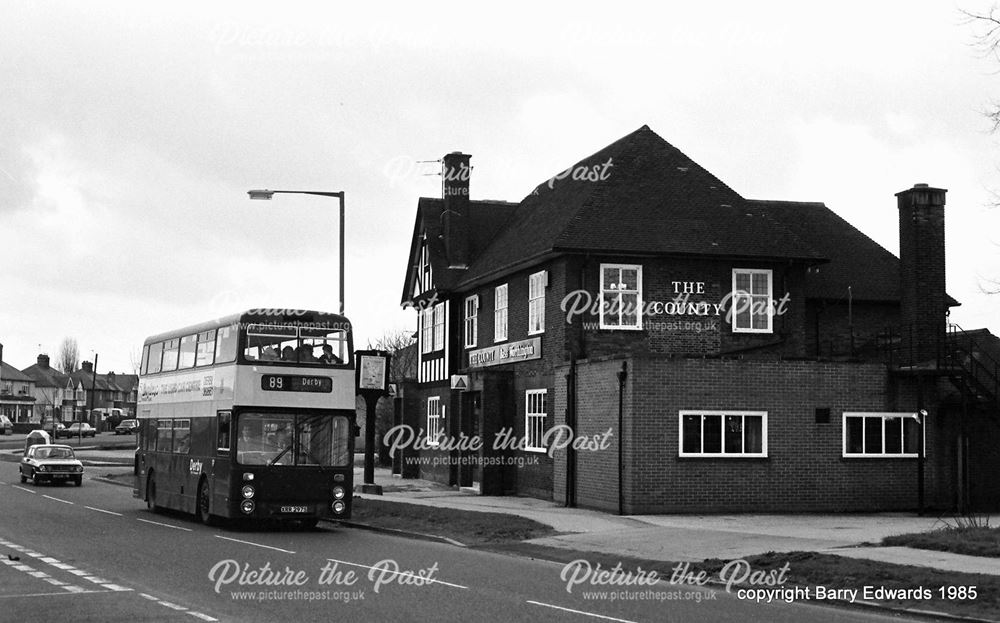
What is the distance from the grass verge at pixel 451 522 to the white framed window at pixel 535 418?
5.52 m

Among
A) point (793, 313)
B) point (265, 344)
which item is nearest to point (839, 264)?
point (793, 313)

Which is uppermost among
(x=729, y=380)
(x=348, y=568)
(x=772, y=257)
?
(x=772, y=257)

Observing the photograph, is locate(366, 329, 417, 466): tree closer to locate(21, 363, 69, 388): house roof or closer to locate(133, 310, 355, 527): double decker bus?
locate(133, 310, 355, 527): double decker bus

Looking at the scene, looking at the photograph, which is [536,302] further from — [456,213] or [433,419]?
[433,419]

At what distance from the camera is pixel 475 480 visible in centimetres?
3638

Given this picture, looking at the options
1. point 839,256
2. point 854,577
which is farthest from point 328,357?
point 839,256

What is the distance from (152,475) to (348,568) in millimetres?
14151

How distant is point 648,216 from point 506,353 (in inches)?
239

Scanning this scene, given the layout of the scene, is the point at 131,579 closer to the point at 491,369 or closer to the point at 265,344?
the point at 265,344

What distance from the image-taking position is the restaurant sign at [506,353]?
3291cm

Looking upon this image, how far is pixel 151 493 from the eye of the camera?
29375 millimetres

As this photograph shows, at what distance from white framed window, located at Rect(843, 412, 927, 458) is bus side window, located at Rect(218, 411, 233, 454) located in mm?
14011

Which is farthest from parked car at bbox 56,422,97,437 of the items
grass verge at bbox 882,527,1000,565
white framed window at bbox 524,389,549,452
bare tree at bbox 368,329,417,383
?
grass verge at bbox 882,527,1000,565

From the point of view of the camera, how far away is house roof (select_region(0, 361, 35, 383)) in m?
141
